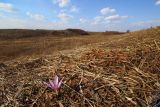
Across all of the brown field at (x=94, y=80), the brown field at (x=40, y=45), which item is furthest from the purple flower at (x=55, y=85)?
the brown field at (x=40, y=45)

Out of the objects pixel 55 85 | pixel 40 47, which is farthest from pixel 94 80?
pixel 40 47

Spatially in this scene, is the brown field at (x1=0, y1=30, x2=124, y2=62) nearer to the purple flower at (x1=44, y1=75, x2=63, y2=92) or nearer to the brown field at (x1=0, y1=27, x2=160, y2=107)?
the brown field at (x1=0, y1=27, x2=160, y2=107)

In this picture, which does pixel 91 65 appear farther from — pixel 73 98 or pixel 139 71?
pixel 73 98

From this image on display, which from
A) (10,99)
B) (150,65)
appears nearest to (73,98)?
(10,99)

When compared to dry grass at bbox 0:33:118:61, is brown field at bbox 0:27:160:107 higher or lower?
higher

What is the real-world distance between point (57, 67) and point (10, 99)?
95 centimetres

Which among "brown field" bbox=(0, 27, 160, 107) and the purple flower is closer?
"brown field" bbox=(0, 27, 160, 107)

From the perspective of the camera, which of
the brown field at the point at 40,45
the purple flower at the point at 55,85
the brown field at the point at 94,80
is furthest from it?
the brown field at the point at 40,45

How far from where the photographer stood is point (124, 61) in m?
3.32

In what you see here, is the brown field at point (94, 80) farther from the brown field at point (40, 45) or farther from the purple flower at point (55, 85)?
the brown field at point (40, 45)

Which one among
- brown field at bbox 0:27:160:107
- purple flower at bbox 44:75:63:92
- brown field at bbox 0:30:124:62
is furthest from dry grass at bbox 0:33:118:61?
purple flower at bbox 44:75:63:92

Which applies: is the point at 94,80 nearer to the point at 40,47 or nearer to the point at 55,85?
the point at 55,85

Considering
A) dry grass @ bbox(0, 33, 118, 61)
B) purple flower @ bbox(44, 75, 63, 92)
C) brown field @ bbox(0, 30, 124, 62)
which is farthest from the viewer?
brown field @ bbox(0, 30, 124, 62)

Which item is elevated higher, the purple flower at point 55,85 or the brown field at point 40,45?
the purple flower at point 55,85
